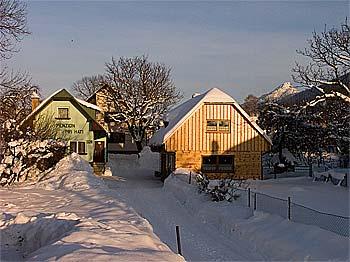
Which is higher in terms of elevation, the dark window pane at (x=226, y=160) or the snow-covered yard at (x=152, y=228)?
the dark window pane at (x=226, y=160)

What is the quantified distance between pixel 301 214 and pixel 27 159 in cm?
1817

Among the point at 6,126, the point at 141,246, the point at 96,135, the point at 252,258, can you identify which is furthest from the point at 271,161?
the point at 141,246

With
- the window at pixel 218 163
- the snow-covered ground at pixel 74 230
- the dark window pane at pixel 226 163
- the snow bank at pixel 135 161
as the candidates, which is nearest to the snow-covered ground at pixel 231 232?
the snow-covered ground at pixel 74 230

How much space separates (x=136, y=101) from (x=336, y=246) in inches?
1724

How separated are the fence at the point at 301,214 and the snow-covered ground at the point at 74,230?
12.6 feet

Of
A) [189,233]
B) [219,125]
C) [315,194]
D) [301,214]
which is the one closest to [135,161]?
[219,125]

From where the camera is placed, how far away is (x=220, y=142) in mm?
31984

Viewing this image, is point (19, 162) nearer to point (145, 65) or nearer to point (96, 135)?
point (96, 135)

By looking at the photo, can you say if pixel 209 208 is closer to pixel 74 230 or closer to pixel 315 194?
pixel 315 194

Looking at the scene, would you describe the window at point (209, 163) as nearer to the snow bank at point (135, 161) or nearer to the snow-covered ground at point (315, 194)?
the snow-covered ground at point (315, 194)

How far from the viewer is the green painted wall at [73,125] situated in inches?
1455

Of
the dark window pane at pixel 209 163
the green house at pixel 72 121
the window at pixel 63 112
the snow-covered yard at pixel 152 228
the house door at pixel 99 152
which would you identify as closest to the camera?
the snow-covered yard at pixel 152 228

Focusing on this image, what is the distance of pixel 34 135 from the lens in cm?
2942

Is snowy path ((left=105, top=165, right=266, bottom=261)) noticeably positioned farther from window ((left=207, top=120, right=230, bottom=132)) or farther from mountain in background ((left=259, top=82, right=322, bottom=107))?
mountain in background ((left=259, top=82, right=322, bottom=107))
